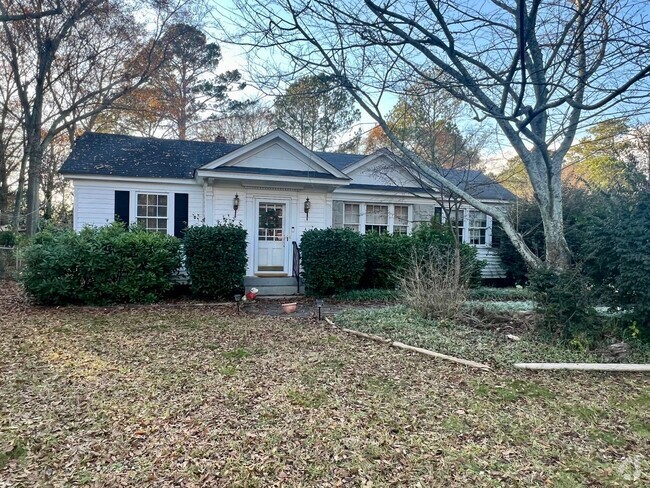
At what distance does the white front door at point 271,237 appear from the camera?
37.0 ft

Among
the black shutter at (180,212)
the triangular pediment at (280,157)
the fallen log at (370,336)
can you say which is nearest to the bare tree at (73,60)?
the black shutter at (180,212)

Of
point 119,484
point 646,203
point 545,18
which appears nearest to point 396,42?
point 545,18

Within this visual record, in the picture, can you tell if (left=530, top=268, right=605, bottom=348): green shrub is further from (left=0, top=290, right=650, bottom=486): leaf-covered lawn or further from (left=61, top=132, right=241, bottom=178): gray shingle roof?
(left=61, top=132, right=241, bottom=178): gray shingle roof

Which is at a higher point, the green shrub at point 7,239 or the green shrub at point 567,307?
the green shrub at point 7,239

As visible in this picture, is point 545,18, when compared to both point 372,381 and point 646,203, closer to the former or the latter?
point 646,203

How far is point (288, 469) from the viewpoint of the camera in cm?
265

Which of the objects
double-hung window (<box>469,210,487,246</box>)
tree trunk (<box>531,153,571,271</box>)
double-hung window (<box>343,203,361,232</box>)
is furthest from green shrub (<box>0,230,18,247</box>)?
tree trunk (<box>531,153,571,271</box>)

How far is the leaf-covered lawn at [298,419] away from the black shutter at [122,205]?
225 inches

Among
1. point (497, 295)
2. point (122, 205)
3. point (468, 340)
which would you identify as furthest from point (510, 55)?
point (122, 205)

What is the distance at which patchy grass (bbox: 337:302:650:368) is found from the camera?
5.00 meters

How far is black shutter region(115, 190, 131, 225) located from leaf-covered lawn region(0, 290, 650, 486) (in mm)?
5704

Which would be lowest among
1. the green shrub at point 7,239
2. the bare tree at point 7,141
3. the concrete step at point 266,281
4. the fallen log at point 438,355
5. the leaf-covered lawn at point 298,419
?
the leaf-covered lawn at point 298,419

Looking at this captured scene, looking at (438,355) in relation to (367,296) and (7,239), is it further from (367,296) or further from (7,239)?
(7,239)

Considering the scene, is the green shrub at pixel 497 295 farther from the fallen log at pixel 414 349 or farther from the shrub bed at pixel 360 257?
the fallen log at pixel 414 349
